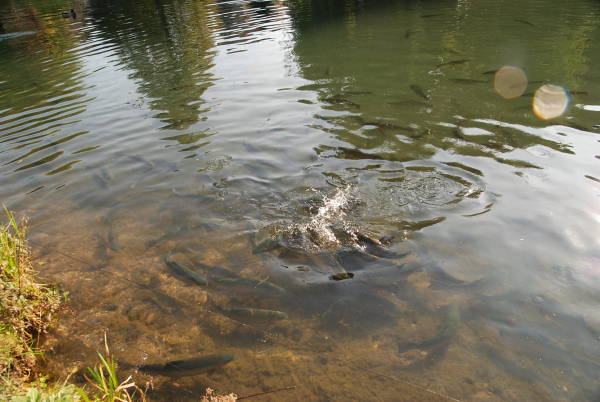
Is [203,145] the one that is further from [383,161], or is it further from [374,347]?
[374,347]

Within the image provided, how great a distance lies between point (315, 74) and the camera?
12.7 m

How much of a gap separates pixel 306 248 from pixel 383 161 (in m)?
2.64

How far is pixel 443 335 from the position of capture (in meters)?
3.92

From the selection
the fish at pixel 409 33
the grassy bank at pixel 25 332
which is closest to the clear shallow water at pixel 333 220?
the grassy bank at pixel 25 332

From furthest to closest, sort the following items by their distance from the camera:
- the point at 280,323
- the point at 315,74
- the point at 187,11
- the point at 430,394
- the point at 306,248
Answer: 1. the point at 187,11
2. the point at 315,74
3. the point at 306,248
4. the point at 280,323
5. the point at 430,394

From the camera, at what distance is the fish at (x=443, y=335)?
12.7 feet

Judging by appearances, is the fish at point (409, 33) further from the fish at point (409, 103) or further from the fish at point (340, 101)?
the fish at point (409, 103)

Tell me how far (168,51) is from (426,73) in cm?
1172

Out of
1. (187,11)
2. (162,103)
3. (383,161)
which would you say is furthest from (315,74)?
(187,11)

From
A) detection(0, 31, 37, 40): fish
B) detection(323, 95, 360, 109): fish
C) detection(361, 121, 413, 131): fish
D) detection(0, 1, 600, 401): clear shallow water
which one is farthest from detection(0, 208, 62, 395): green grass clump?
detection(0, 31, 37, 40): fish

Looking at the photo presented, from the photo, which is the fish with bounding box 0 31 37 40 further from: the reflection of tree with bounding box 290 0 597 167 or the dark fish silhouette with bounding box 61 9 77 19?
the reflection of tree with bounding box 290 0 597 167

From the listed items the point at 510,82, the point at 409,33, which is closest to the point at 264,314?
the point at 510,82

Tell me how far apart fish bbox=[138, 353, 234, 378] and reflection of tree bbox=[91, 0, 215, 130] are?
Result: 6990mm

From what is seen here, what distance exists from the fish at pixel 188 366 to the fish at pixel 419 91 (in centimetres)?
812
